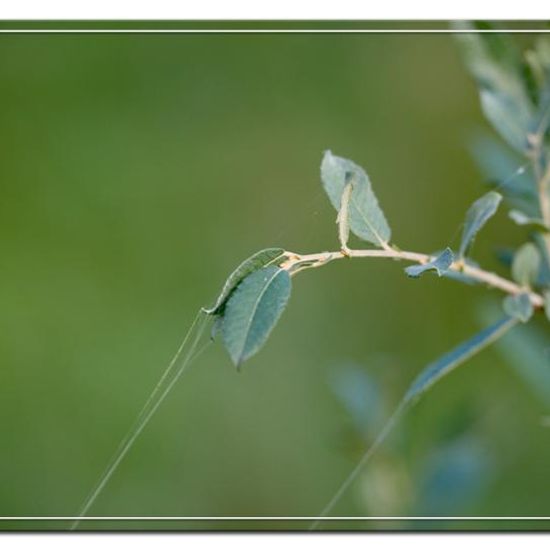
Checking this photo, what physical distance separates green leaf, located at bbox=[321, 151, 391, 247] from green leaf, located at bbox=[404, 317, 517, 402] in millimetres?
117

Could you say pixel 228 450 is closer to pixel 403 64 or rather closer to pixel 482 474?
pixel 482 474

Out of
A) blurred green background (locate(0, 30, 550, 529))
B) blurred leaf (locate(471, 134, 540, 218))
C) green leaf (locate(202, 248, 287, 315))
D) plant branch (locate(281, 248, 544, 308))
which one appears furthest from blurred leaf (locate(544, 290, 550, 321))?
blurred green background (locate(0, 30, 550, 529))

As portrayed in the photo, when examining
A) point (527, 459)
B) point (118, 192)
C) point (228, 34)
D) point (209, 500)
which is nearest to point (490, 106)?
point (527, 459)

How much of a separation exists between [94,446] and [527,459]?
1.04 m

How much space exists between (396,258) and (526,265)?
0.62 ft

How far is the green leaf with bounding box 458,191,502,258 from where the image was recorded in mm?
724

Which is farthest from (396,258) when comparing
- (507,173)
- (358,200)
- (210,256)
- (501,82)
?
(210,256)

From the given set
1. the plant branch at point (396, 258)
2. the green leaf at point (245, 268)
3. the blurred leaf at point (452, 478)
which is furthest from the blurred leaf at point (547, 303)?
the blurred leaf at point (452, 478)

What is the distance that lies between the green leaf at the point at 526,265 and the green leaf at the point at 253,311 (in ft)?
0.99

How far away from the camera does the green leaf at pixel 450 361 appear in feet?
2.43

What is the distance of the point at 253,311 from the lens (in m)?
0.61

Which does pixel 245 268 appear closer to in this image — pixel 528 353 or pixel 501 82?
pixel 501 82

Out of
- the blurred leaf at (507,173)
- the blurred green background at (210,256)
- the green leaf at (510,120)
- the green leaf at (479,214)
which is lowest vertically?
the blurred green background at (210,256)

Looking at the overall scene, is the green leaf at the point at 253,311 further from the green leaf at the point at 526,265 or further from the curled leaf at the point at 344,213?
the green leaf at the point at 526,265
